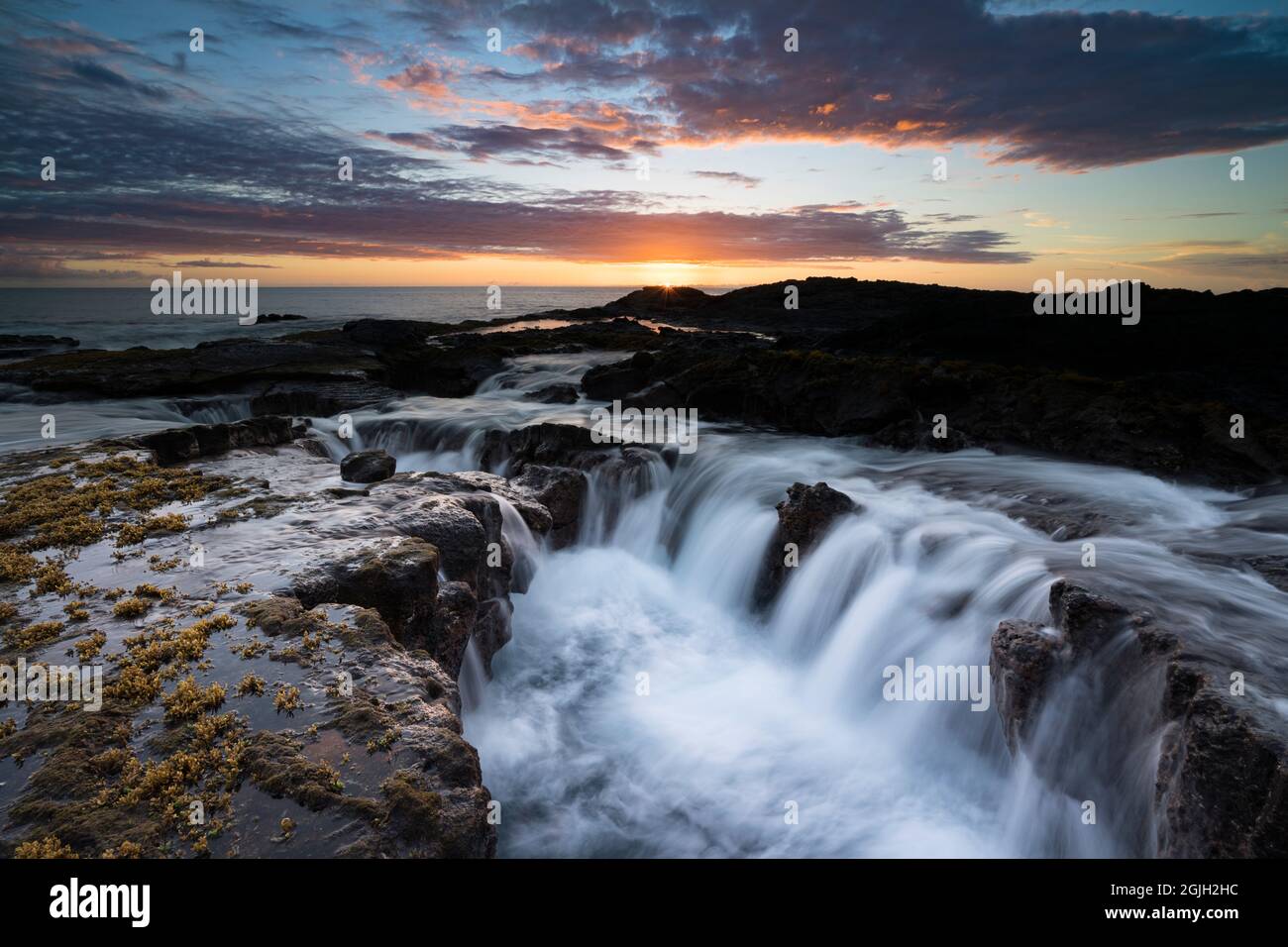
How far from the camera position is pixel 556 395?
1232 inches

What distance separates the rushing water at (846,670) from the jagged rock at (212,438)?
9925 millimetres

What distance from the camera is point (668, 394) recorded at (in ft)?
92.5

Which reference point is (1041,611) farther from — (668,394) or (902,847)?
(668,394)

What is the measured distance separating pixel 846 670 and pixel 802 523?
3.82m

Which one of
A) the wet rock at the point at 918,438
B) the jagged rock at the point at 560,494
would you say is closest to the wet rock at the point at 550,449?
the jagged rock at the point at 560,494

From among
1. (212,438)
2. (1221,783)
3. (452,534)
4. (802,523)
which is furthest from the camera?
(212,438)

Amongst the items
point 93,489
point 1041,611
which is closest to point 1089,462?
point 1041,611

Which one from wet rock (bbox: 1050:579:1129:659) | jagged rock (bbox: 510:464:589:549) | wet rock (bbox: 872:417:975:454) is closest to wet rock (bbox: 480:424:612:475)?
jagged rock (bbox: 510:464:589:549)

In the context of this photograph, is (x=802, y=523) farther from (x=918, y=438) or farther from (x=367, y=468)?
(x=367, y=468)

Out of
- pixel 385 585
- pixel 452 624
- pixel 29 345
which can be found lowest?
pixel 452 624

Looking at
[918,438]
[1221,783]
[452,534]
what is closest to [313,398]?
[452,534]

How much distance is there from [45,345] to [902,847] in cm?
7096

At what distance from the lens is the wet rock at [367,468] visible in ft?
47.4

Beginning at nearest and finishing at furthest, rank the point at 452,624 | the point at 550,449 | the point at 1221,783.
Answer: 1. the point at 1221,783
2. the point at 452,624
3. the point at 550,449
